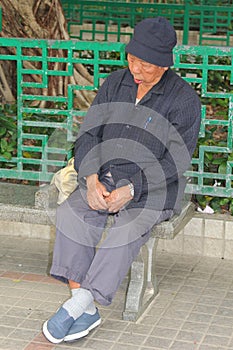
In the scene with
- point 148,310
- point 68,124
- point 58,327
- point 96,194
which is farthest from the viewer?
point 68,124

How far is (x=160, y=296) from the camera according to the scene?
5148 millimetres

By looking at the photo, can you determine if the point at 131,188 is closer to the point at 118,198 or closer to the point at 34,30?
the point at 118,198

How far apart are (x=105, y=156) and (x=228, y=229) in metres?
1.18

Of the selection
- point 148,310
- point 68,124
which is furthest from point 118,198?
point 68,124

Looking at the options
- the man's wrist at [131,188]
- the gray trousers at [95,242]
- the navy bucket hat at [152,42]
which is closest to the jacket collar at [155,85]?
the navy bucket hat at [152,42]

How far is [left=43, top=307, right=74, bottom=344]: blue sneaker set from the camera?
174 inches

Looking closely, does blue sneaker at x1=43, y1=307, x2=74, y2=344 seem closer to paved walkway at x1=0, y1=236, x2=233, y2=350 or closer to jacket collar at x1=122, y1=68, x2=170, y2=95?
paved walkway at x1=0, y1=236, x2=233, y2=350

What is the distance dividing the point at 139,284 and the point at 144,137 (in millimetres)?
798

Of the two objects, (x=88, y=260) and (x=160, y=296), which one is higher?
(x=88, y=260)

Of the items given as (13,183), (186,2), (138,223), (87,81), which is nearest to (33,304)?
(138,223)

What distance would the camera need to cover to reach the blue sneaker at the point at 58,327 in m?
4.42

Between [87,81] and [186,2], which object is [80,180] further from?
[186,2]

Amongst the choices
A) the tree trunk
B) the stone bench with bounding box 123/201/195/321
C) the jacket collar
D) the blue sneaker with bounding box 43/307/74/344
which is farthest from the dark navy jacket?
the tree trunk

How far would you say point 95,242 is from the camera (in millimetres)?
4688
